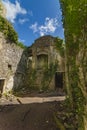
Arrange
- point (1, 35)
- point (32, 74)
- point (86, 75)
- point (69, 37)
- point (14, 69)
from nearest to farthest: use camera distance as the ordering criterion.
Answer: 1. point (86, 75)
2. point (69, 37)
3. point (1, 35)
4. point (14, 69)
5. point (32, 74)

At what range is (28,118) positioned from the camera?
28.0 feet

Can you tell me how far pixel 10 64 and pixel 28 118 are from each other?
7.89 meters

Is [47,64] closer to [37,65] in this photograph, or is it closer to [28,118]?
[37,65]

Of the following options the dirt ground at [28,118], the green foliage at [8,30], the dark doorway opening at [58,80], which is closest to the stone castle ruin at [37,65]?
the dark doorway opening at [58,80]

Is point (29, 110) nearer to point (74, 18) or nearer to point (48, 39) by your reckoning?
point (74, 18)

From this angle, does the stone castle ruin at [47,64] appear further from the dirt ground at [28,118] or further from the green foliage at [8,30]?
the dirt ground at [28,118]

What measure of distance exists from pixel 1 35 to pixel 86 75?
9.87 meters

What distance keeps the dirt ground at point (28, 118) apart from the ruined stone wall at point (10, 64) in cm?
508

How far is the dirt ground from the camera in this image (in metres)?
7.82

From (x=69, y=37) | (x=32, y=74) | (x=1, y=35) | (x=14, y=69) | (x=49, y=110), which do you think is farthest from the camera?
(x=32, y=74)

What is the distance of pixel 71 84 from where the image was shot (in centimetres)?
800

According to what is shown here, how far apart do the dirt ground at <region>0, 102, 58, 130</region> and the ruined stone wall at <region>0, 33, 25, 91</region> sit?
5084mm

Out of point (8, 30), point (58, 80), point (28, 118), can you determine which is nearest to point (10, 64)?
point (8, 30)

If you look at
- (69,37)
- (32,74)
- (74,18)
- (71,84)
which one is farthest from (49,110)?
(32,74)
